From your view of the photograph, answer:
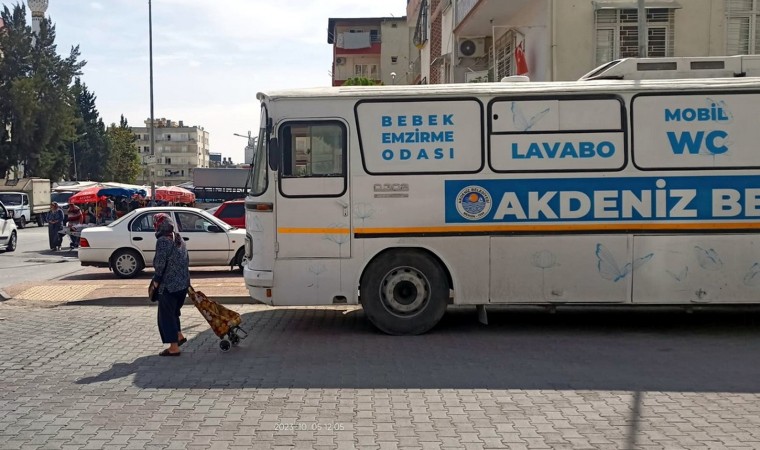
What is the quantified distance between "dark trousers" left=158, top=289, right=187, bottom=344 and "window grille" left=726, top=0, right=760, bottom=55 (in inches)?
574

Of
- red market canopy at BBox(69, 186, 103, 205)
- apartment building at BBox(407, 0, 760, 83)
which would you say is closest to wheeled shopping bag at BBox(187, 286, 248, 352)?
apartment building at BBox(407, 0, 760, 83)

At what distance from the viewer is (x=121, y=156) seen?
109 m

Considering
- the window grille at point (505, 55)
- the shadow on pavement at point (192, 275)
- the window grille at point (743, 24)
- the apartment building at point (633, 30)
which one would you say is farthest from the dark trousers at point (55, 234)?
the window grille at point (743, 24)

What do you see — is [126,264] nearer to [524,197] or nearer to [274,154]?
[274,154]

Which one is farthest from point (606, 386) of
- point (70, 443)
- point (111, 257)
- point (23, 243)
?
point (23, 243)

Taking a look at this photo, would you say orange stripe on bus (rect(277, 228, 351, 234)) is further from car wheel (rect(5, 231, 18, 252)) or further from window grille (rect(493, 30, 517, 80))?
car wheel (rect(5, 231, 18, 252))

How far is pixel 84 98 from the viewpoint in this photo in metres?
106

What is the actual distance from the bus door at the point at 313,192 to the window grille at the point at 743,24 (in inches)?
480

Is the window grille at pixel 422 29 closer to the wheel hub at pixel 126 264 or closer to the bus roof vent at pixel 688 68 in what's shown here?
the wheel hub at pixel 126 264

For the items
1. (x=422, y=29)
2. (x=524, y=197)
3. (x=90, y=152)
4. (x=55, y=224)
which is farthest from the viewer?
(x=90, y=152)

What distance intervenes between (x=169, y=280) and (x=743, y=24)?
15019 millimetres

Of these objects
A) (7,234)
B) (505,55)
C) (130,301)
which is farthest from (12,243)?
(505,55)

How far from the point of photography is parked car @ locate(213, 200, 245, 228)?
2159 cm

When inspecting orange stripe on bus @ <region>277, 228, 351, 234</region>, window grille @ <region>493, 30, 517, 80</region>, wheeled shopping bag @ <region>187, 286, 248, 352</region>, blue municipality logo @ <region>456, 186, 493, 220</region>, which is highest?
window grille @ <region>493, 30, 517, 80</region>
